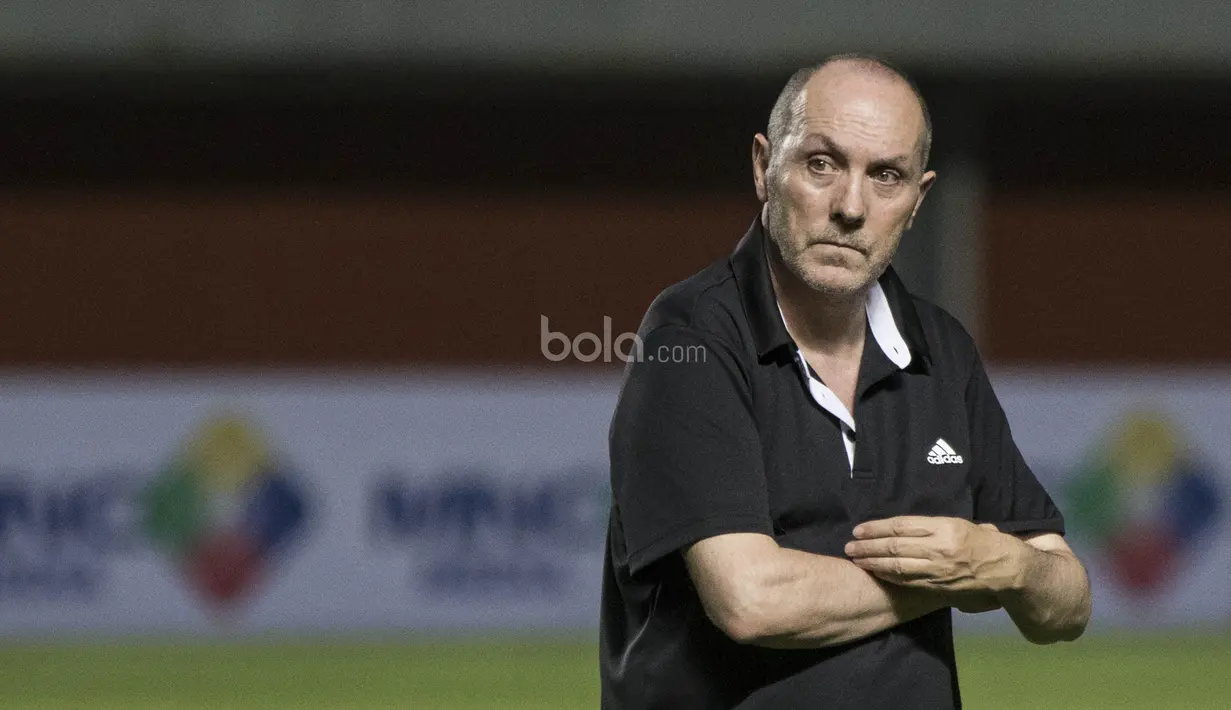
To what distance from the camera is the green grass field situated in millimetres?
9109

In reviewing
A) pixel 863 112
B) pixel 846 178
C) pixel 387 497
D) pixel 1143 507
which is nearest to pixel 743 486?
pixel 846 178

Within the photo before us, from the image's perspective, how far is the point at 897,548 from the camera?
3059 millimetres

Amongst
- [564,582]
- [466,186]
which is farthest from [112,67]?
[564,582]

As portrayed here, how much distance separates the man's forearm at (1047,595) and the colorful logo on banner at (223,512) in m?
8.58

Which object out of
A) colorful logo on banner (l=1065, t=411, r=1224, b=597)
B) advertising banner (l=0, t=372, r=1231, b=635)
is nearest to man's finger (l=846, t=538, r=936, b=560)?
advertising banner (l=0, t=372, r=1231, b=635)

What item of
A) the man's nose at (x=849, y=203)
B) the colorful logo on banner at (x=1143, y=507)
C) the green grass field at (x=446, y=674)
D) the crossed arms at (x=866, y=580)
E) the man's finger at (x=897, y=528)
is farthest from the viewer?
the colorful logo on banner at (x=1143, y=507)

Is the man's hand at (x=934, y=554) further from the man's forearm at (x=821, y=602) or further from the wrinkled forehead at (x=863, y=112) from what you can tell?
the wrinkled forehead at (x=863, y=112)

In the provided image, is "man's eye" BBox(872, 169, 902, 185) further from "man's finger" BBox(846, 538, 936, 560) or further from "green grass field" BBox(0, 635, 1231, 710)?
"green grass field" BBox(0, 635, 1231, 710)

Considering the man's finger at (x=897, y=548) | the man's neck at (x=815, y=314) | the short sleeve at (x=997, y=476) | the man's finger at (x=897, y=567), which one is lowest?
the man's finger at (x=897, y=567)

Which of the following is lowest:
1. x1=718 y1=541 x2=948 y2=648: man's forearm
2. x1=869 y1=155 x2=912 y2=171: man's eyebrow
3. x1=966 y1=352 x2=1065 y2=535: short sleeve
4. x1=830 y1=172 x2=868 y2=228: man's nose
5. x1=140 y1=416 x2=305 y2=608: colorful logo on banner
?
x1=718 y1=541 x2=948 y2=648: man's forearm

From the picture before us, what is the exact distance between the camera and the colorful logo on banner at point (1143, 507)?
11859 millimetres

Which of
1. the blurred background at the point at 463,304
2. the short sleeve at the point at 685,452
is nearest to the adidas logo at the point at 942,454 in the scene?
the short sleeve at the point at 685,452

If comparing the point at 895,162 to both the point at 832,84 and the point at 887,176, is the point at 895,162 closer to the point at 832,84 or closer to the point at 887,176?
the point at 887,176

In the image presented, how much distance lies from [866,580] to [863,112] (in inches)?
33.7
